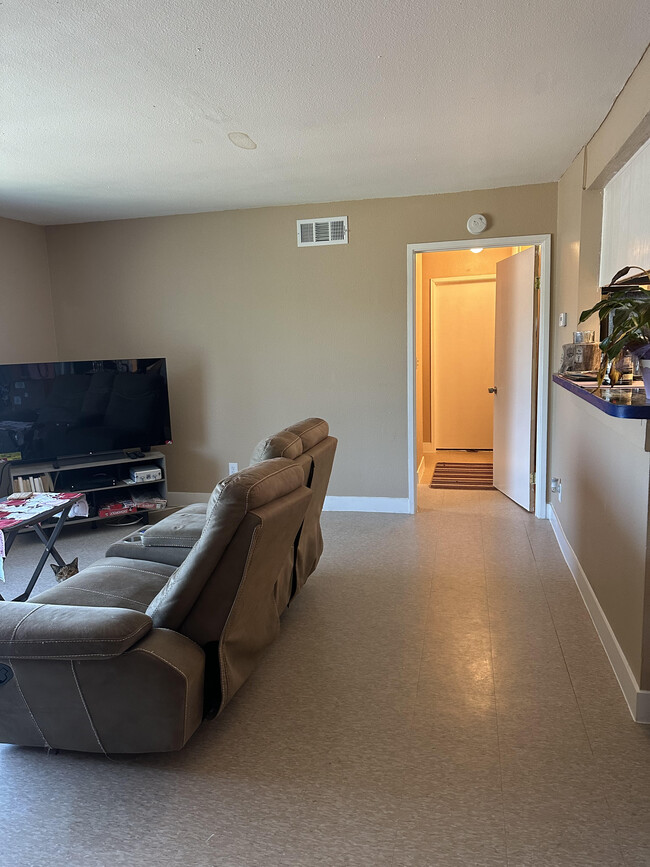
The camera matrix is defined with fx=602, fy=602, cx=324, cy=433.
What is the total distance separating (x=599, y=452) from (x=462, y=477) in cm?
331

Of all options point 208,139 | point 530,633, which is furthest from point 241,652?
point 208,139

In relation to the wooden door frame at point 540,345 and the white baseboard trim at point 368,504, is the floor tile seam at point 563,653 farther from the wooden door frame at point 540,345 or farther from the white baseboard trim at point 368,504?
the white baseboard trim at point 368,504

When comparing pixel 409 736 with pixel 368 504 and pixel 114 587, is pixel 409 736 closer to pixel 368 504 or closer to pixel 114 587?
pixel 114 587

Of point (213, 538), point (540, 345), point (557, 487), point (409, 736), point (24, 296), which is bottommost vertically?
point (409, 736)

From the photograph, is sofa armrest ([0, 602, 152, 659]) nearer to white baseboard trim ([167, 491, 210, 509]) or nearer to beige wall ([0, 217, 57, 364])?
white baseboard trim ([167, 491, 210, 509])

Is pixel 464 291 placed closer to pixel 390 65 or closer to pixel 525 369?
pixel 525 369

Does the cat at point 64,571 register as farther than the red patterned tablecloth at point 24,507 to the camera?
Yes

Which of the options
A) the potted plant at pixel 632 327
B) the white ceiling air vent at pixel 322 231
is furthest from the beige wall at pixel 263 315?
the potted plant at pixel 632 327

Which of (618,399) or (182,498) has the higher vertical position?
(618,399)

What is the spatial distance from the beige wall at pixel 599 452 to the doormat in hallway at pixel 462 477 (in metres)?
1.26

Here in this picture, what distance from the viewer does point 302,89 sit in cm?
258

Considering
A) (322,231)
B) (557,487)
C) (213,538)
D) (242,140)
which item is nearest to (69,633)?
(213,538)

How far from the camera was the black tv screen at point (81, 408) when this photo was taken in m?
4.48

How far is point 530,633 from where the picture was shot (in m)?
2.88
